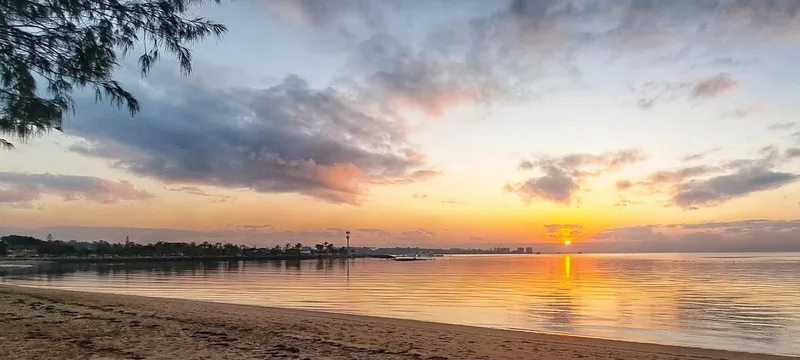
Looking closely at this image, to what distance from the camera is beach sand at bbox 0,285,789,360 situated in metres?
10.8

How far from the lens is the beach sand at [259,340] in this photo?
10.8m

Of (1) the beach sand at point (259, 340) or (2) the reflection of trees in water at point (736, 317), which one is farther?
(2) the reflection of trees in water at point (736, 317)

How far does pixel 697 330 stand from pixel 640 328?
2.22 m

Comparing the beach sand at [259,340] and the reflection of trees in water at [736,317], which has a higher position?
the beach sand at [259,340]

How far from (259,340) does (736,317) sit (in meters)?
24.5

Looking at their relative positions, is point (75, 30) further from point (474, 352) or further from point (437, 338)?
point (437, 338)

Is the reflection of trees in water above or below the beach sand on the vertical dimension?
below

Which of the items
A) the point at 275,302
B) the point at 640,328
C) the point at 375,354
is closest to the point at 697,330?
the point at 640,328

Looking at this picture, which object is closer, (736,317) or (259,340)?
(259,340)

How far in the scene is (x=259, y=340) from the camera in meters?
12.9

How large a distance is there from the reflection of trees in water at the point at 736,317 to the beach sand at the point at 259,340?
666 centimetres

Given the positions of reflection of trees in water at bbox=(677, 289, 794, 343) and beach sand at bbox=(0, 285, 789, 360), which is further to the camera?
reflection of trees in water at bbox=(677, 289, 794, 343)

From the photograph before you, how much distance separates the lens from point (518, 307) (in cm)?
3114

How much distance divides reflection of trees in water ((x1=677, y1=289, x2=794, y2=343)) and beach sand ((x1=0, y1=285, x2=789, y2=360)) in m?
6.66
